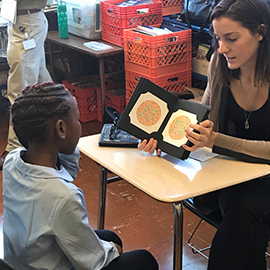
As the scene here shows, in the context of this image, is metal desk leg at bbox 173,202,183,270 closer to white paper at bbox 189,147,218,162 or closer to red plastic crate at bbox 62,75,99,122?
white paper at bbox 189,147,218,162


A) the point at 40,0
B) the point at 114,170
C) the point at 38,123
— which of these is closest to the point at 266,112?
the point at 114,170

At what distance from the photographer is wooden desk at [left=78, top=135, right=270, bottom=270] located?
1286 mm

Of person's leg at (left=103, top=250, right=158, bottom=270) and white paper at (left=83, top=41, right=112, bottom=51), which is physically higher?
white paper at (left=83, top=41, right=112, bottom=51)

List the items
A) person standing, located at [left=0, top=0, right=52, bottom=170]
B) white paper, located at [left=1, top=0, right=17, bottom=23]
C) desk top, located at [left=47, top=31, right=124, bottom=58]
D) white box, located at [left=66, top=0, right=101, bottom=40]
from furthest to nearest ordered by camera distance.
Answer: white box, located at [left=66, top=0, right=101, bottom=40]
desk top, located at [left=47, top=31, right=124, bottom=58]
person standing, located at [left=0, top=0, right=52, bottom=170]
white paper, located at [left=1, top=0, right=17, bottom=23]

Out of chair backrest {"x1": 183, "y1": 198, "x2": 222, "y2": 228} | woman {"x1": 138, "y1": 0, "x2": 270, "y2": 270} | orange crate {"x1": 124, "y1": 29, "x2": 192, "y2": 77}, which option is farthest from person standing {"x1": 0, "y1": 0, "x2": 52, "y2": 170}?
chair backrest {"x1": 183, "y1": 198, "x2": 222, "y2": 228}

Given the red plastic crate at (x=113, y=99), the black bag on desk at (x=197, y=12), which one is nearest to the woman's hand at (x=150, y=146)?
the black bag on desk at (x=197, y=12)

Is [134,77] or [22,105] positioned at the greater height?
[22,105]

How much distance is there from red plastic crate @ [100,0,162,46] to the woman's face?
1.60 m

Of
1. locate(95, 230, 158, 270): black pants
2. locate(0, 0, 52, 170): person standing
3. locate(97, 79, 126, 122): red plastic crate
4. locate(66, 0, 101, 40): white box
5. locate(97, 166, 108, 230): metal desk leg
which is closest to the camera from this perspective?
locate(95, 230, 158, 270): black pants

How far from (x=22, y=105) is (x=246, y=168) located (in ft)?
2.54

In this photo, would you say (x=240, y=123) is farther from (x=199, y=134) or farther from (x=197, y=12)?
(x=197, y=12)

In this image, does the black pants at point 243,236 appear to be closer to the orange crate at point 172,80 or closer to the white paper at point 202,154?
the white paper at point 202,154

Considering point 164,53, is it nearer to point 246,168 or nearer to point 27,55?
point 27,55

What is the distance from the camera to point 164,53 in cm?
290
